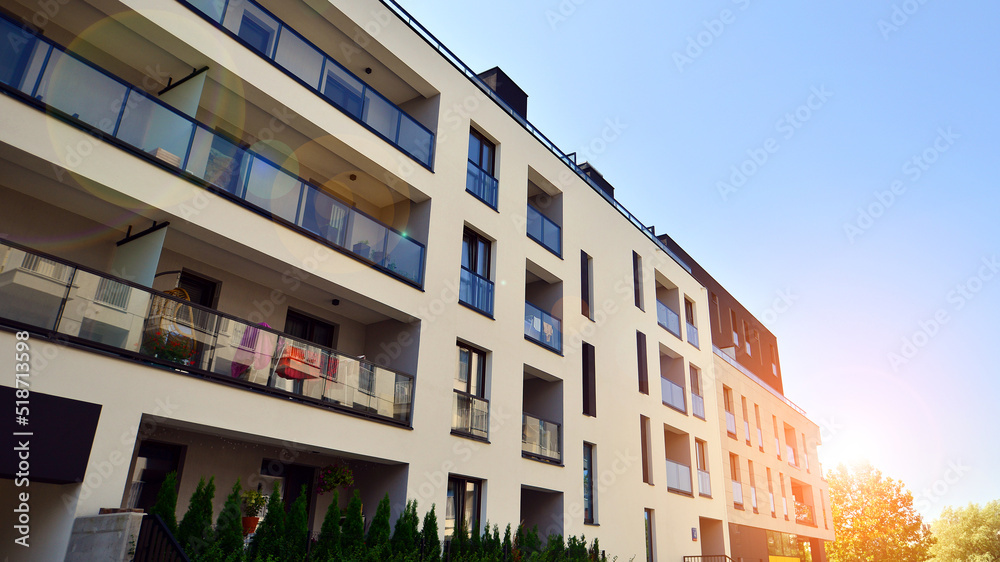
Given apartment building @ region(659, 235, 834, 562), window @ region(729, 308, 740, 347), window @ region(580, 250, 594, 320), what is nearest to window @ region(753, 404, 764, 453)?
apartment building @ region(659, 235, 834, 562)

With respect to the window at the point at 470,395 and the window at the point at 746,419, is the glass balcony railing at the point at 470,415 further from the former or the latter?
the window at the point at 746,419

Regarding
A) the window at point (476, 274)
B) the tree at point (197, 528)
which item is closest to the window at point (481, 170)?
the window at point (476, 274)

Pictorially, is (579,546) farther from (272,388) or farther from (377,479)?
(272,388)

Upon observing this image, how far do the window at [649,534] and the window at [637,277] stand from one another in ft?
22.1

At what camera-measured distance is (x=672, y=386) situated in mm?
23969

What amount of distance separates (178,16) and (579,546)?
13.3 meters

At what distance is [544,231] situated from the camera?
62.1ft

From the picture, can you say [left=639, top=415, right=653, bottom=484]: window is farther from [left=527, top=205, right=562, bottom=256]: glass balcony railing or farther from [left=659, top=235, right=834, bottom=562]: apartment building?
[left=659, top=235, right=834, bottom=562]: apartment building

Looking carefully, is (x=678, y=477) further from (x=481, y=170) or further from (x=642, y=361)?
(x=481, y=170)

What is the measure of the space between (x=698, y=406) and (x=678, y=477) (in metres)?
3.83

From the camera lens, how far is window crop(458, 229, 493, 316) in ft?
50.5

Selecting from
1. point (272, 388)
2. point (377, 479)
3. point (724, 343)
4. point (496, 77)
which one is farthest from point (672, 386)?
point (272, 388)

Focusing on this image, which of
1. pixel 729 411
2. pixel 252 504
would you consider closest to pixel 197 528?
pixel 252 504

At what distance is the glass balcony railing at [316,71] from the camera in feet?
38.3
